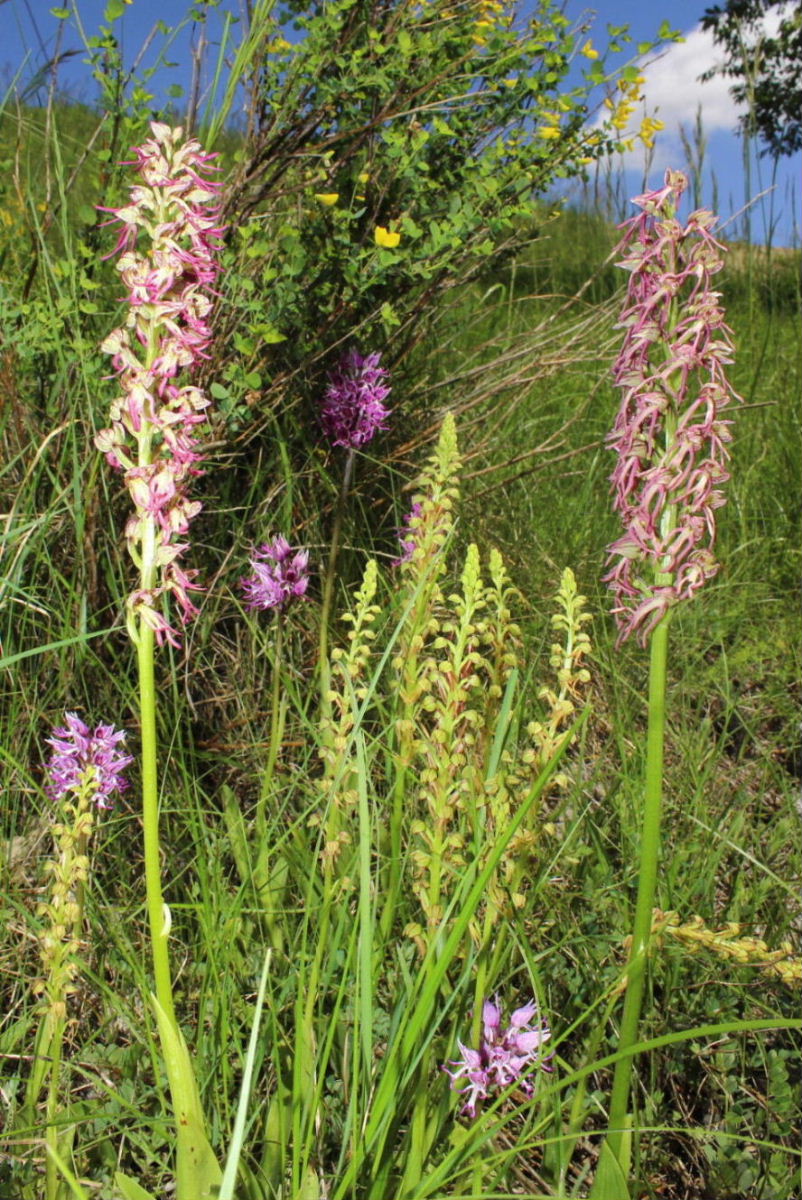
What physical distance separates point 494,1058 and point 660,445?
0.92 m

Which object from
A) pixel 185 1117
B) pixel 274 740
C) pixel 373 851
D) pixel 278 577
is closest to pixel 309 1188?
pixel 185 1117

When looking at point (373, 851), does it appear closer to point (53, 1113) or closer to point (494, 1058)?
point (494, 1058)

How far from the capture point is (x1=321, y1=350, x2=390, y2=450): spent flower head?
2973mm

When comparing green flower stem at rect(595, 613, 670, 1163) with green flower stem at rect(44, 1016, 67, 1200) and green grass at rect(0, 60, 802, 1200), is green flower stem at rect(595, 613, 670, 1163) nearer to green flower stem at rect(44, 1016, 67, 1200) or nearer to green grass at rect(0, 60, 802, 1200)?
green grass at rect(0, 60, 802, 1200)

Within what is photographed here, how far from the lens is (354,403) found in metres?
3.00

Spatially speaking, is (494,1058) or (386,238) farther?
(386,238)

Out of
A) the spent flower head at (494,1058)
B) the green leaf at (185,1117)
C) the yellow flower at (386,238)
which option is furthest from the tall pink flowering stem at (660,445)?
the yellow flower at (386,238)

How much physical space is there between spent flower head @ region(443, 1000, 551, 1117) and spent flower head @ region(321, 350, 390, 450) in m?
1.75

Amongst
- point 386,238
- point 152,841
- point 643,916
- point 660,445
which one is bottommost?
point 643,916

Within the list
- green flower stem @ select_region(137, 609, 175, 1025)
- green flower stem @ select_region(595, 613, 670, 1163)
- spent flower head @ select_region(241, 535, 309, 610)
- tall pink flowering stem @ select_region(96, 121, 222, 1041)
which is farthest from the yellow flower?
green flower stem @ select_region(137, 609, 175, 1025)

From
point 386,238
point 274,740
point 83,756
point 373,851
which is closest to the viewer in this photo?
point 83,756

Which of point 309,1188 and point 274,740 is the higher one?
point 274,740

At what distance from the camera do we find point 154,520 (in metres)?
1.20

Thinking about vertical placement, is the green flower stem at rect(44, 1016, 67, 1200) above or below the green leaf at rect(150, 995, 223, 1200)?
below
